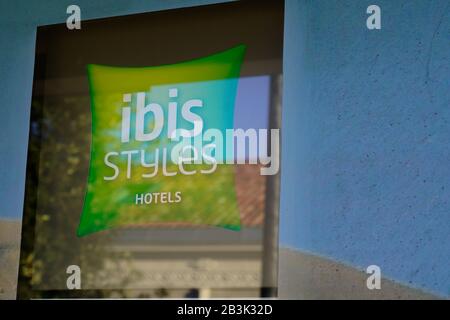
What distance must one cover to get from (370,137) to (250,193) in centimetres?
53

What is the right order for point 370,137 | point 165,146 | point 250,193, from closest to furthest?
1. point 370,137
2. point 250,193
3. point 165,146

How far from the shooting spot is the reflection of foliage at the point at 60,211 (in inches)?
139

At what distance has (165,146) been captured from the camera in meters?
3.46

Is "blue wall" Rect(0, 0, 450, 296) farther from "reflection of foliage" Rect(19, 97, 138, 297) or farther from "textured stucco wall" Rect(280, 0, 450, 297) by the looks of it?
"reflection of foliage" Rect(19, 97, 138, 297)

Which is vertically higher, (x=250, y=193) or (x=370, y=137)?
(x=370, y=137)

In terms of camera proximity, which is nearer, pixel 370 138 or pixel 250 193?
pixel 370 138

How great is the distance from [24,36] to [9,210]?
780mm

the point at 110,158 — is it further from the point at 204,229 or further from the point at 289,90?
the point at 289,90

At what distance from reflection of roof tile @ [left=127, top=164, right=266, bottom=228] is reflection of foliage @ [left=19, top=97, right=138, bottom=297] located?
0.59 m

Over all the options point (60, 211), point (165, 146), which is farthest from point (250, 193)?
point (60, 211)

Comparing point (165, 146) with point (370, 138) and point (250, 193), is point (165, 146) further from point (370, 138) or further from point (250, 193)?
point (370, 138)

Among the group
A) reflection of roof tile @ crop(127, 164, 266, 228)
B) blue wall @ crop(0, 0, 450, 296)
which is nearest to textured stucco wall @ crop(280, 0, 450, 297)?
blue wall @ crop(0, 0, 450, 296)

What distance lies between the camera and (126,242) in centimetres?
353
